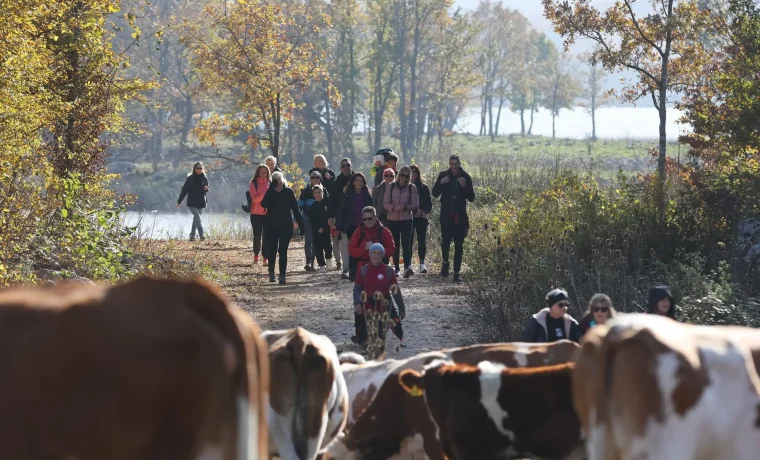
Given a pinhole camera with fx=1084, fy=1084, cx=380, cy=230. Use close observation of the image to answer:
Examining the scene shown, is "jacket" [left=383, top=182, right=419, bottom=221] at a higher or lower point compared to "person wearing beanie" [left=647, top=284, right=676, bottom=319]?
higher

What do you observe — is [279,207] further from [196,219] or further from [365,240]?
[196,219]

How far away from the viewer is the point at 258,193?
21.2m

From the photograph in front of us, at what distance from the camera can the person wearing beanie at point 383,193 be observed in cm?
1873

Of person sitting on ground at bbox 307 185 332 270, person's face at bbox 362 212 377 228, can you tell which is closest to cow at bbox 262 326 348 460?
person's face at bbox 362 212 377 228

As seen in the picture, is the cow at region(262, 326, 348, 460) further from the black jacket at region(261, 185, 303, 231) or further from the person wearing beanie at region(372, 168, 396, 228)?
the black jacket at region(261, 185, 303, 231)

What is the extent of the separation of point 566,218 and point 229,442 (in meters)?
14.8

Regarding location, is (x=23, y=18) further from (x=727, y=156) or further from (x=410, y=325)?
(x=727, y=156)

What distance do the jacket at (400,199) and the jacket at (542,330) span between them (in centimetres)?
973

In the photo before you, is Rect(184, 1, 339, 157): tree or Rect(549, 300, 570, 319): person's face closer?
Rect(549, 300, 570, 319): person's face

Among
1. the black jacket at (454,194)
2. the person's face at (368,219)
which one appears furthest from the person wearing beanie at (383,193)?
the person's face at (368,219)

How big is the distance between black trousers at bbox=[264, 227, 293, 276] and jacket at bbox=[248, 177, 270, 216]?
1523 mm

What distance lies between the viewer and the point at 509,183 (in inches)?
1214

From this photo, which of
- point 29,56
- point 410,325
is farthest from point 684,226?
point 29,56

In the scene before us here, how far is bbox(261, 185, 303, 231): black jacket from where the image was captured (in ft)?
63.0
